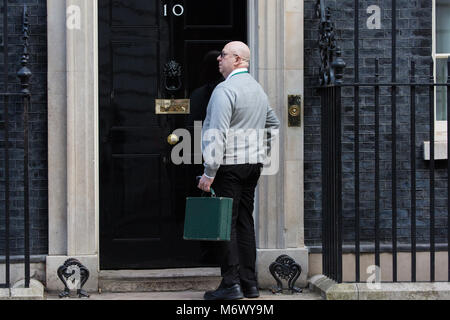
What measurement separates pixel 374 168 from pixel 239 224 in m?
1.35

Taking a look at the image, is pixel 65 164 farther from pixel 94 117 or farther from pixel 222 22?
pixel 222 22

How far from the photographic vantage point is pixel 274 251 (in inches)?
255

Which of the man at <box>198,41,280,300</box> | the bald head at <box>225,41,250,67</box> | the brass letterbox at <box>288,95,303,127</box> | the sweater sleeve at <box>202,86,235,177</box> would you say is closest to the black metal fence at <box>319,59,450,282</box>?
the brass letterbox at <box>288,95,303,127</box>

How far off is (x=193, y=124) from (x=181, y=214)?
750 millimetres

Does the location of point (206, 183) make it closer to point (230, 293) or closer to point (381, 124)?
point (230, 293)

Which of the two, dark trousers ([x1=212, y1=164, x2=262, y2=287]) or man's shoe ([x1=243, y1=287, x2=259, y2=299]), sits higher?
dark trousers ([x1=212, y1=164, x2=262, y2=287])

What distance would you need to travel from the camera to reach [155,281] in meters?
6.45

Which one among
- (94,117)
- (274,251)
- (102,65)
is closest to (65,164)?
(94,117)

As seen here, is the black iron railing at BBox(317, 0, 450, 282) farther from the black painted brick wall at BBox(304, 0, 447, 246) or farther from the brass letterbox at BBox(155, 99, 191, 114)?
the brass letterbox at BBox(155, 99, 191, 114)

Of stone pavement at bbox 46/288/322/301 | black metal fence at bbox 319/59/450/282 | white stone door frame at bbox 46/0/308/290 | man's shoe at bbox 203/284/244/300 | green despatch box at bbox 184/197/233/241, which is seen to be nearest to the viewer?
green despatch box at bbox 184/197/233/241

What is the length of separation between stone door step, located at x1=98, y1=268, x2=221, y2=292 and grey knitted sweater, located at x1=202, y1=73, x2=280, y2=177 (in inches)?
46.3

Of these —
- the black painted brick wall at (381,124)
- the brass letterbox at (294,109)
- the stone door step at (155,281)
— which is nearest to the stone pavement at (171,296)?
the stone door step at (155,281)

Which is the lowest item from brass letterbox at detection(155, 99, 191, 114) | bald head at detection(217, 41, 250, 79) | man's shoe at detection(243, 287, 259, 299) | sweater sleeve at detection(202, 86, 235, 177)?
man's shoe at detection(243, 287, 259, 299)

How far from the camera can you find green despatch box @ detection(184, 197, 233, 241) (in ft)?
18.3
